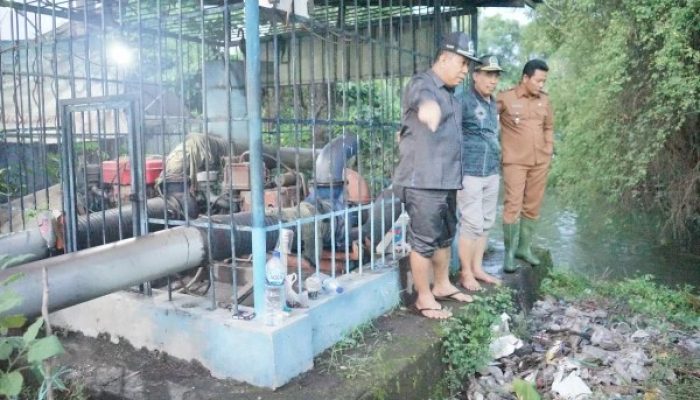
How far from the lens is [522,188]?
5332mm

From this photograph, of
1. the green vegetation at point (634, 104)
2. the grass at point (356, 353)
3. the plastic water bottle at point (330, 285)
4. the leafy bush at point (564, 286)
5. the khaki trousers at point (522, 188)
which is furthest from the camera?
the green vegetation at point (634, 104)

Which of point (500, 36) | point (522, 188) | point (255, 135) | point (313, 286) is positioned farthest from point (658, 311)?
point (500, 36)

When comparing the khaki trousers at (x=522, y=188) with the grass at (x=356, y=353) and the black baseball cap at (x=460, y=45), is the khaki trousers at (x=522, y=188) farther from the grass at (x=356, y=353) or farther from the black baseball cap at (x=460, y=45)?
the grass at (x=356, y=353)

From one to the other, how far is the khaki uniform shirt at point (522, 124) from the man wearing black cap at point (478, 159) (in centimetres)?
43

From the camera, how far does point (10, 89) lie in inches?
459

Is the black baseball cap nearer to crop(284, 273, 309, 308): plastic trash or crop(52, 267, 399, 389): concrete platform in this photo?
crop(52, 267, 399, 389): concrete platform

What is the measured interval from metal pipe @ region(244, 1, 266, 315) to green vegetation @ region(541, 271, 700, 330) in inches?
153

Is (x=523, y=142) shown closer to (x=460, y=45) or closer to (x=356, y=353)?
(x=460, y=45)

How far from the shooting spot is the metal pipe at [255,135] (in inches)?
116

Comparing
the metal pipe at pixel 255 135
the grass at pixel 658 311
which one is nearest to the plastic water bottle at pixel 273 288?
the metal pipe at pixel 255 135

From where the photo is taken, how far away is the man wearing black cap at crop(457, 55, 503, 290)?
4656mm

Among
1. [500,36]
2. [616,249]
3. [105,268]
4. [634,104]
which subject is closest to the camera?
[105,268]

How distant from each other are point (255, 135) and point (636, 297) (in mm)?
5169

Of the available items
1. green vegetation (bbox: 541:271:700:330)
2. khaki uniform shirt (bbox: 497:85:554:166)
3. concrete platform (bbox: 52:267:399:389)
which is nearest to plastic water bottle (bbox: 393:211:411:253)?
concrete platform (bbox: 52:267:399:389)
